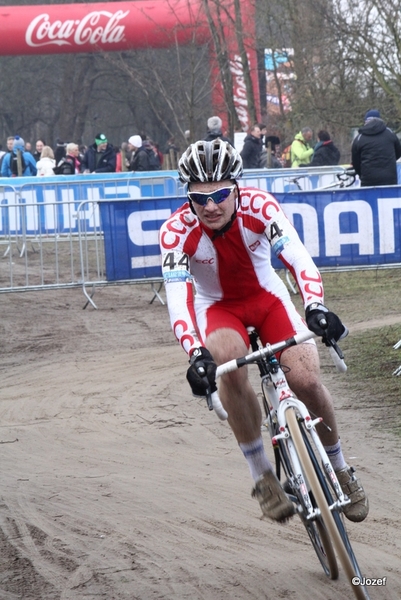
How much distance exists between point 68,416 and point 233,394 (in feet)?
12.6

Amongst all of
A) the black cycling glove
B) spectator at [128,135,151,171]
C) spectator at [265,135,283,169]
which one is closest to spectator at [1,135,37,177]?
spectator at [128,135,151,171]

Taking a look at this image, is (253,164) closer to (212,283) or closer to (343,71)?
(343,71)

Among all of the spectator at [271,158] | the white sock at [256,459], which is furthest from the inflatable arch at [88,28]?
the white sock at [256,459]

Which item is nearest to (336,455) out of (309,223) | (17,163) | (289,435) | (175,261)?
(289,435)

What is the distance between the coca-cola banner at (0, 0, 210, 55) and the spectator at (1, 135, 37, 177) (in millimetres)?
6486

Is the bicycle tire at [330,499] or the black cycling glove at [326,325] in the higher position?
the black cycling glove at [326,325]

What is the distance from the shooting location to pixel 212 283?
5.24 m

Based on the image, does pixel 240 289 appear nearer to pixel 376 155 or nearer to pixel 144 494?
pixel 144 494

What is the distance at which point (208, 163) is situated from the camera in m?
4.88

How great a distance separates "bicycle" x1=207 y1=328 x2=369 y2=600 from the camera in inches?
163

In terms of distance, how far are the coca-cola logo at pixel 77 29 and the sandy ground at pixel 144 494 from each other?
796 inches

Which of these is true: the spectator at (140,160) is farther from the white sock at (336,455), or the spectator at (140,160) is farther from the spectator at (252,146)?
the white sock at (336,455)

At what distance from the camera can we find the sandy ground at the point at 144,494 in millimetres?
4812

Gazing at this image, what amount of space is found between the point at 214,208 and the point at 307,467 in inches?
54.3
